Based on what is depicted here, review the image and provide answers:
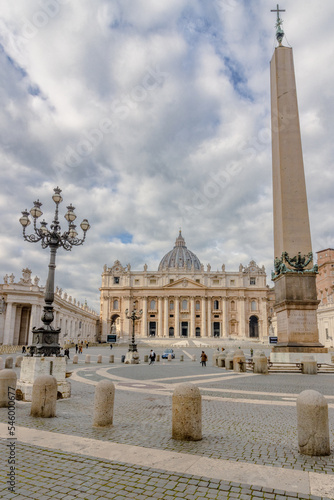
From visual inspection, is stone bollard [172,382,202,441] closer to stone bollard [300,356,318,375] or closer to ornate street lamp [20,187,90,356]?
ornate street lamp [20,187,90,356]

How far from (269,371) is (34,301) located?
141 feet

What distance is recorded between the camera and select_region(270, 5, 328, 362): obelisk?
15.6 metres

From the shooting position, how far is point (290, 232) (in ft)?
54.1

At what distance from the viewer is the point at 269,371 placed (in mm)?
15984

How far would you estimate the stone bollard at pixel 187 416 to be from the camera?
5.32 m

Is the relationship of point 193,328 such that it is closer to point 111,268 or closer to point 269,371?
point 111,268

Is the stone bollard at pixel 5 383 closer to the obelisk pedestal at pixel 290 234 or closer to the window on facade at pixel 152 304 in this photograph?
the obelisk pedestal at pixel 290 234

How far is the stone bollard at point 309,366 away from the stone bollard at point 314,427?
35.8 ft

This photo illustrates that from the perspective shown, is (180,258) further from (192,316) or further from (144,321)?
(144,321)

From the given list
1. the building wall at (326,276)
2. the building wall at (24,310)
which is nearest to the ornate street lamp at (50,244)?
the building wall at (24,310)

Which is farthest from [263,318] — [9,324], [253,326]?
[9,324]

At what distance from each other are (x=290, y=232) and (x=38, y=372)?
1221cm

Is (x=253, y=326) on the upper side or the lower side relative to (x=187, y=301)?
lower

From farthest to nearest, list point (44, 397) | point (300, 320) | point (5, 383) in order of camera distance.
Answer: point (300, 320), point (5, 383), point (44, 397)
